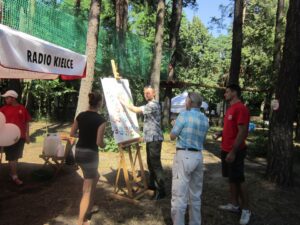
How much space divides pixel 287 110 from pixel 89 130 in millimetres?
4634

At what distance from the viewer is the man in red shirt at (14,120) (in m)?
7.03

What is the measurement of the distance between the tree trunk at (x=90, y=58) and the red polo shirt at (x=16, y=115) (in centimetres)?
276

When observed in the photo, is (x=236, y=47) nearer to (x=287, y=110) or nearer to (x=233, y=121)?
(x=287, y=110)

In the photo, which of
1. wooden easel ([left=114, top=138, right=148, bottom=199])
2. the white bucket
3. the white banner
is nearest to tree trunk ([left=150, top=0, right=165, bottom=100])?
the white bucket

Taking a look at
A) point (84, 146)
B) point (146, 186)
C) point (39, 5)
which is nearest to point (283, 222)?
point (146, 186)

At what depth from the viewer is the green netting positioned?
9641 millimetres

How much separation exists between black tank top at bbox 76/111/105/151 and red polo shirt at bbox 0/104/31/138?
254 cm

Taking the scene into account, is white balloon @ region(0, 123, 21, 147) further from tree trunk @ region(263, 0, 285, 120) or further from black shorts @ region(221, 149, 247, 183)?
tree trunk @ region(263, 0, 285, 120)

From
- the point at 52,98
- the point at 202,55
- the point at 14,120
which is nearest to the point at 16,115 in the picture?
the point at 14,120

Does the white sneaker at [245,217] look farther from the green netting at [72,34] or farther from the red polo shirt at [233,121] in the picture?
the green netting at [72,34]

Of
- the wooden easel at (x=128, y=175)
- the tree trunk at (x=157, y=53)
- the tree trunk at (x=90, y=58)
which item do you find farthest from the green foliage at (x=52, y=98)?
the wooden easel at (x=128, y=175)

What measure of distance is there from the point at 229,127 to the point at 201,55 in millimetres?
45260

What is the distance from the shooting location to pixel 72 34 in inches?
479

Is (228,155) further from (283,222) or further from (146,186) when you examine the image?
(146,186)
